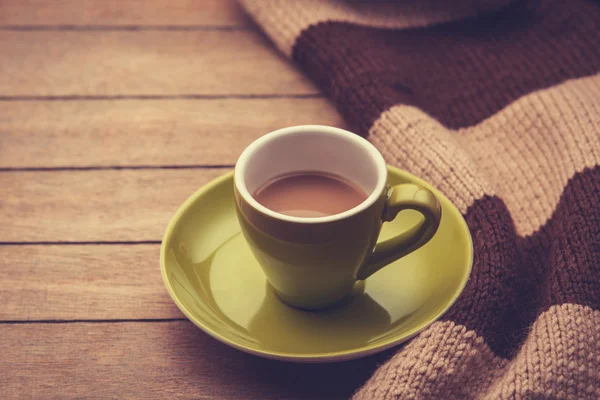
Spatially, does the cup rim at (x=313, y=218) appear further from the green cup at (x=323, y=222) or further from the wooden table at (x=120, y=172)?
the wooden table at (x=120, y=172)

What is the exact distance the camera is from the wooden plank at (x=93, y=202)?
2.53ft

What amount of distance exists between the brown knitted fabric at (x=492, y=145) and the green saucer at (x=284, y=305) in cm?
3

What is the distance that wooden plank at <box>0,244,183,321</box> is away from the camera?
690 millimetres

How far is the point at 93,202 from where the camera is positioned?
81cm

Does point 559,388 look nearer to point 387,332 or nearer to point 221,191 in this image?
point 387,332

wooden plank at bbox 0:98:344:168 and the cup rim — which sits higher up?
the cup rim

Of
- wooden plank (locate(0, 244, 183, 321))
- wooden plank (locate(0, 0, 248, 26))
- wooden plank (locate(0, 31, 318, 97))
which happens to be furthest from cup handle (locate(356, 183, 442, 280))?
wooden plank (locate(0, 0, 248, 26))

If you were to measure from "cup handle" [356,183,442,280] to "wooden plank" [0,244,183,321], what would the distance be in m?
0.22

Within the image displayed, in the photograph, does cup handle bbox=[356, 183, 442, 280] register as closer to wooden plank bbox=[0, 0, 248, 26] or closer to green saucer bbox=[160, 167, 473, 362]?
green saucer bbox=[160, 167, 473, 362]

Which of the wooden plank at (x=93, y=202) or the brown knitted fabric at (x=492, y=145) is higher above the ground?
the brown knitted fabric at (x=492, y=145)

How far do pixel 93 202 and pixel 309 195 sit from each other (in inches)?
12.1

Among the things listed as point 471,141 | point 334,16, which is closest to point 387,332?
point 471,141

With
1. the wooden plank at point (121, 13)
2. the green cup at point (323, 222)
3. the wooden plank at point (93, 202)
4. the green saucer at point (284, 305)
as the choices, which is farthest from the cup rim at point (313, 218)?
the wooden plank at point (121, 13)

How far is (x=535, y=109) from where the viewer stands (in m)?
0.84
